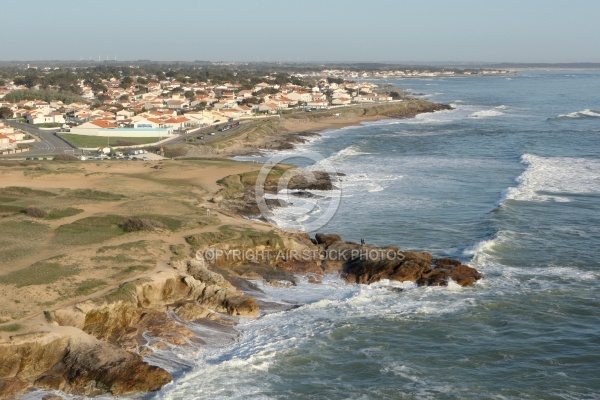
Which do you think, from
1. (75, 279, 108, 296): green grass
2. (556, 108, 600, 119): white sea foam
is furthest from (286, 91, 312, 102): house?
(75, 279, 108, 296): green grass

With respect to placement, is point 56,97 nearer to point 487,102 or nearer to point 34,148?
point 34,148

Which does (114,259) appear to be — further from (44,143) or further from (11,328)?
(44,143)

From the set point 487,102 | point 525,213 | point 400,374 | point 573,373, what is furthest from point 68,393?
point 487,102

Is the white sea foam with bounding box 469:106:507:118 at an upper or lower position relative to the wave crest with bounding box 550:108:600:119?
lower

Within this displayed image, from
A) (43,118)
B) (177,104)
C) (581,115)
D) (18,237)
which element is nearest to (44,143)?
(43,118)

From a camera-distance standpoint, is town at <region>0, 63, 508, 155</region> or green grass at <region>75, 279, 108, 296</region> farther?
town at <region>0, 63, 508, 155</region>

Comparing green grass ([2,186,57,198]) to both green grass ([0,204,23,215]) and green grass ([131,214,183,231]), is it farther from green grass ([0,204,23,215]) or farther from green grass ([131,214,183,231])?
green grass ([131,214,183,231])

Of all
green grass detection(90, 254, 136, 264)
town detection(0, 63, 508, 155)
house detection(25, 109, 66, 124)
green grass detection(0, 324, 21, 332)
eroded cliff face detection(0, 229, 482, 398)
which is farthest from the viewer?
house detection(25, 109, 66, 124)
